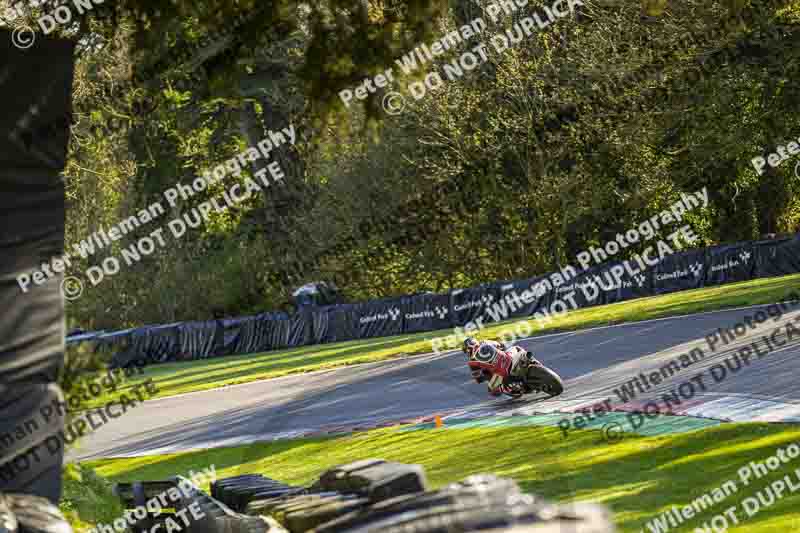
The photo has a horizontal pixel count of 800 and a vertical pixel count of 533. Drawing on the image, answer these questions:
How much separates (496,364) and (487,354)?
0.22m

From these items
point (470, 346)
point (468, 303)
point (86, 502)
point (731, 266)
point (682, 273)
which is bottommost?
point (731, 266)

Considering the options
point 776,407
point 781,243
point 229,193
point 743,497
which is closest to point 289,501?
point 743,497

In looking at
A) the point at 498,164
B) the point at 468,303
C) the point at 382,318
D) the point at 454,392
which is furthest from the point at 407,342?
the point at 454,392

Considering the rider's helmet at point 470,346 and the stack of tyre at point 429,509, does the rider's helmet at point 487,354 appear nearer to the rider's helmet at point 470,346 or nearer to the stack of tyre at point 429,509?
the rider's helmet at point 470,346

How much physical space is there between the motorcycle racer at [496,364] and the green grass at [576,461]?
3.90 feet

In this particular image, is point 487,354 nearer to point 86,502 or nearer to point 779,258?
point 86,502

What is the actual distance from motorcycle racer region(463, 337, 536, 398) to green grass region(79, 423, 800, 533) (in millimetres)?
1190

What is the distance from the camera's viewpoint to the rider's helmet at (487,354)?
55.1ft

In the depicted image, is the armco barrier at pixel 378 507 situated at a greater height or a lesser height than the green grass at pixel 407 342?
greater

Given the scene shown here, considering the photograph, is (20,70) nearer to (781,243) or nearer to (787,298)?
(787,298)

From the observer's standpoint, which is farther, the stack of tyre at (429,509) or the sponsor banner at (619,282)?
the sponsor banner at (619,282)

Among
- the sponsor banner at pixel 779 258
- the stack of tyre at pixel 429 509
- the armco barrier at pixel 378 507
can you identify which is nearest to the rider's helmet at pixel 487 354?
the armco barrier at pixel 378 507

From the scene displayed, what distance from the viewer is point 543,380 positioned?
675 inches

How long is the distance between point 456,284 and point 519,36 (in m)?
10.9
